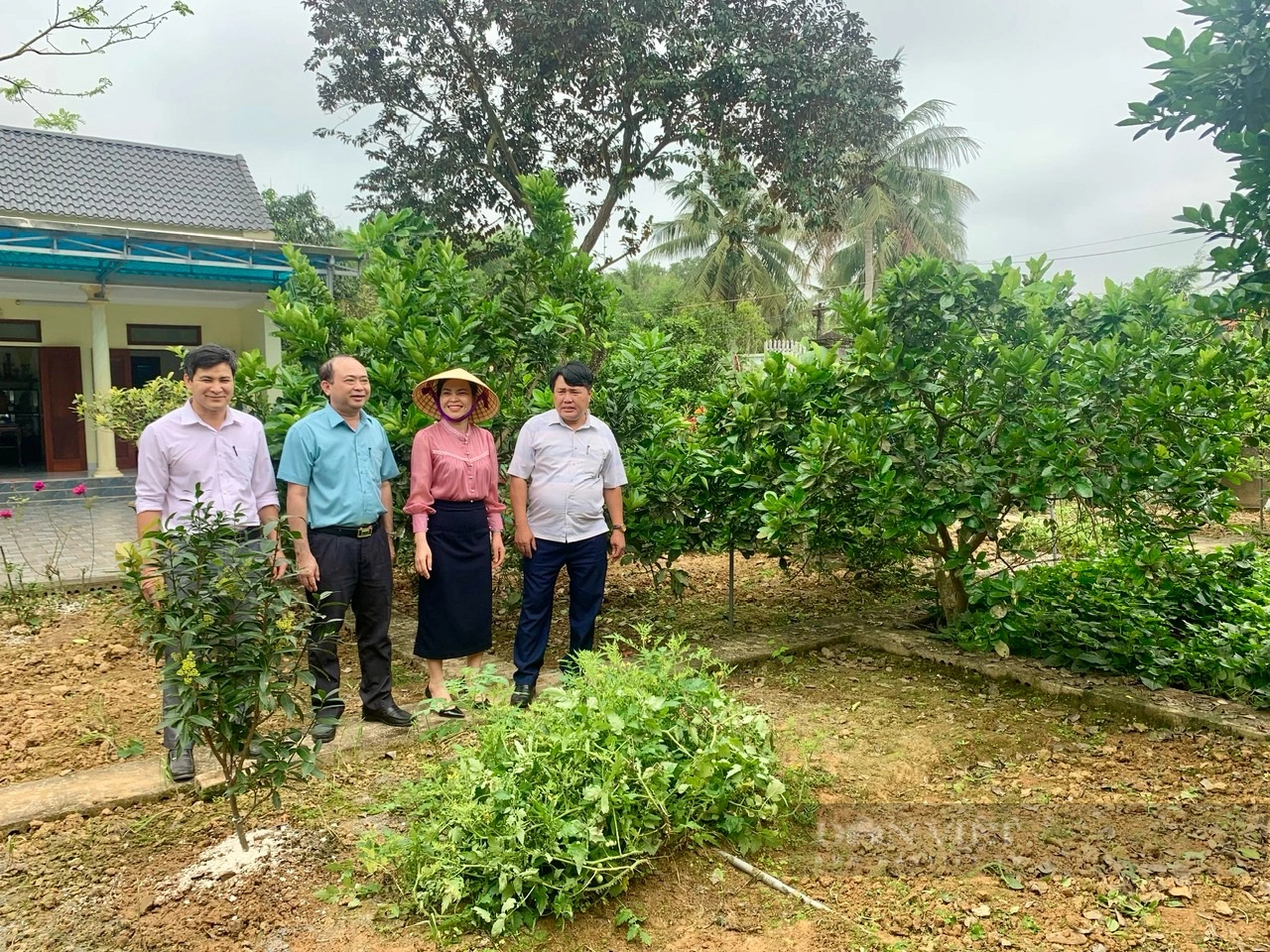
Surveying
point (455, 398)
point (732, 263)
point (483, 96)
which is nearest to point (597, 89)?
point (483, 96)

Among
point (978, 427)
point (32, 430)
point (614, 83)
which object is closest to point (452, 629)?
point (978, 427)

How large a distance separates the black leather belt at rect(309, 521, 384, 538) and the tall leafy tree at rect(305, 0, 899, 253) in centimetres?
982

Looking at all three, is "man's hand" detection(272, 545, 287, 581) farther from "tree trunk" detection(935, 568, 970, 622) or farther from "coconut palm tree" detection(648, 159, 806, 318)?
"coconut palm tree" detection(648, 159, 806, 318)

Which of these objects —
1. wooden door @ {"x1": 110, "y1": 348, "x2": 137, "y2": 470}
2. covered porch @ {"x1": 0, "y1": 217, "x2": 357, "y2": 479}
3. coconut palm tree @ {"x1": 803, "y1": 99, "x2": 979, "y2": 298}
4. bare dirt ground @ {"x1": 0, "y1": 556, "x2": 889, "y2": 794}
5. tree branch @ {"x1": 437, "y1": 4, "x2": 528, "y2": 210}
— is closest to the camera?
bare dirt ground @ {"x1": 0, "y1": 556, "x2": 889, "y2": 794}

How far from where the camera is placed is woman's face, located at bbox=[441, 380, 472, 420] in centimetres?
402

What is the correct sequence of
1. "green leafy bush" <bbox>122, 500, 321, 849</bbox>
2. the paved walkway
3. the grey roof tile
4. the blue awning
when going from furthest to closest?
the grey roof tile
the blue awning
the paved walkway
"green leafy bush" <bbox>122, 500, 321, 849</bbox>

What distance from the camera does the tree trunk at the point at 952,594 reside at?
16.9ft

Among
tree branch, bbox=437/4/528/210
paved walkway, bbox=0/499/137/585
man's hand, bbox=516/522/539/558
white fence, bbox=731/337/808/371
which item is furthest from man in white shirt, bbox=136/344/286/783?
tree branch, bbox=437/4/528/210

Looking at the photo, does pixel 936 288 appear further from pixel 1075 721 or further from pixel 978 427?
pixel 1075 721

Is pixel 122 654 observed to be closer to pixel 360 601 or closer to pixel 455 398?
pixel 360 601

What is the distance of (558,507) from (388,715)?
1182 millimetres

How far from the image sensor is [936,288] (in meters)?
4.42

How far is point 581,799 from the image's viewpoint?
2.60m

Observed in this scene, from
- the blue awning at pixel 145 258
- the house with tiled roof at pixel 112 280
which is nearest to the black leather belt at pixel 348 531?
the blue awning at pixel 145 258
